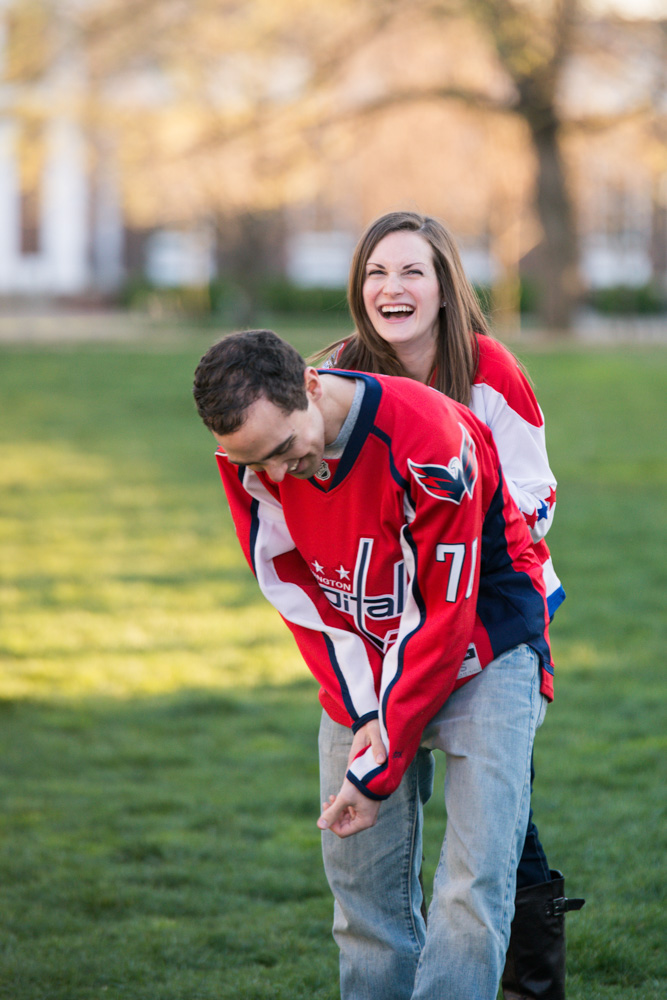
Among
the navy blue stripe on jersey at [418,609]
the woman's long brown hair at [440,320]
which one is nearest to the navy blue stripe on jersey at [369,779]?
the navy blue stripe on jersey at [418,609]

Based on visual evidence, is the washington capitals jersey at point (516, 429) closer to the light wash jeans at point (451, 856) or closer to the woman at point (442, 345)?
the woman at point (442, 345)

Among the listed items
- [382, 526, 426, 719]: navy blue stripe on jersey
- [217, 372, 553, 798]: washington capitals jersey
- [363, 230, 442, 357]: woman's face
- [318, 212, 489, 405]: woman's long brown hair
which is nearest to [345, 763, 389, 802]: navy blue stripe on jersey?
[217, 372, 553, 798]: washington capitals jersey

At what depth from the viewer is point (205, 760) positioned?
205 inches

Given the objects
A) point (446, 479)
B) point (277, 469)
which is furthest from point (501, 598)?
point (277, 469)

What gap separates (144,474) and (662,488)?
5.34 meters

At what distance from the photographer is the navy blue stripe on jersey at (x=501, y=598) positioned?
2.54m

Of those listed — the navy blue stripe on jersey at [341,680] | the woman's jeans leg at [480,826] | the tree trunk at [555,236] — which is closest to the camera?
the woman's jeans leg at [480,826]

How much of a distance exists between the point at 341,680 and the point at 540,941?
3.35 ft

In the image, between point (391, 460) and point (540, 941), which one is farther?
point (540, 941)

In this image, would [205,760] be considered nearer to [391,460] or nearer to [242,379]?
[391,460]

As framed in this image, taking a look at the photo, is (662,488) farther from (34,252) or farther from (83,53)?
(34,252)

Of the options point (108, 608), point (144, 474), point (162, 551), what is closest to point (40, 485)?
point (144, 474)

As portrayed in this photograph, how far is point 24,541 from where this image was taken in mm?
9469

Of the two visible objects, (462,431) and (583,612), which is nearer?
(462,431)
